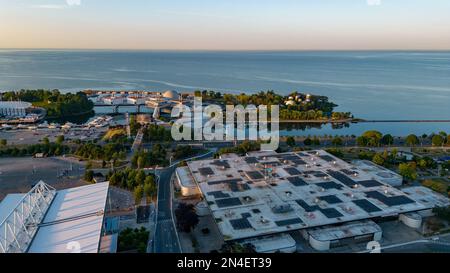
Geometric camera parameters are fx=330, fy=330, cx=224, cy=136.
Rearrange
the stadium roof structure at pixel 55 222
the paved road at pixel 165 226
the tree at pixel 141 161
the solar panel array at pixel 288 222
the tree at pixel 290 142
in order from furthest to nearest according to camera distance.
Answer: the tree at pixel 290 142 → the tree at pixel 141 161 → the solar panel array at pixel 288 222 → the paved road at pixel 165 226 → the stadium roof structure at pixel 55 222

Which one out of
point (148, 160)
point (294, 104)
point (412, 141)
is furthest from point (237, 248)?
point (294, 104)

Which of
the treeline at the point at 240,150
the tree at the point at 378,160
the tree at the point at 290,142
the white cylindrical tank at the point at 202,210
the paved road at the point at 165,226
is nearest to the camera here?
the paved road at the point at 165,226

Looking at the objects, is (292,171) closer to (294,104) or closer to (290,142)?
(290,142)

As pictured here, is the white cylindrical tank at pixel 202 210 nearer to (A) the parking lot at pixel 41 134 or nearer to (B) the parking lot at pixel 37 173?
(B) the parking lot at pixel 37 173

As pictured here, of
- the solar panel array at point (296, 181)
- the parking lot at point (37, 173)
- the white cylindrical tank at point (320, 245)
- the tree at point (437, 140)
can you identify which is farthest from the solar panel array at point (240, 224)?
the tree at point (437, 140)

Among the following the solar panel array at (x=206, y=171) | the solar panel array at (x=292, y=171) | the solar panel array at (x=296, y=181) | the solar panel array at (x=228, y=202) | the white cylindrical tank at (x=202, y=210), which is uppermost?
the solar panel array at (x=292, y=171)

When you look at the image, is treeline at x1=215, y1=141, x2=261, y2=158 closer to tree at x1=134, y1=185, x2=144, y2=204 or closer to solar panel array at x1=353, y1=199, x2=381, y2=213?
tree at x1=134, y1=185, x2=144, y2=204

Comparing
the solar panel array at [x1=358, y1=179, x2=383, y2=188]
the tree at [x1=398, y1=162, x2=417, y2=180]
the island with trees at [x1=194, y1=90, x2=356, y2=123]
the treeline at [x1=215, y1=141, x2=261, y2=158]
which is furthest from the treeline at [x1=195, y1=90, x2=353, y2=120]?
the solar panel array at [x1=358, y1=179, x2=383, y2=188]
